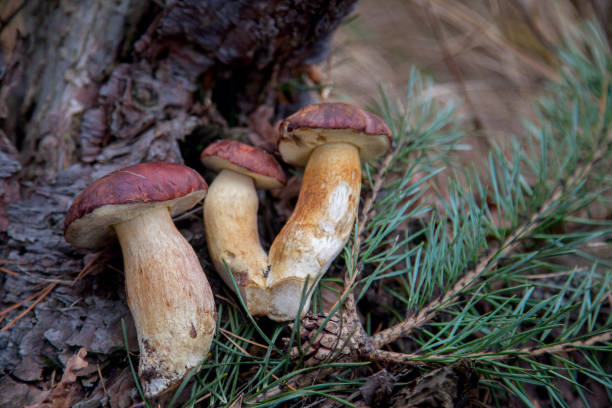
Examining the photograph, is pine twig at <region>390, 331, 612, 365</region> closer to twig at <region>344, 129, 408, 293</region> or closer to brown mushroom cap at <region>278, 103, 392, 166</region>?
twig at <region>344, 129, 408, 293</region>

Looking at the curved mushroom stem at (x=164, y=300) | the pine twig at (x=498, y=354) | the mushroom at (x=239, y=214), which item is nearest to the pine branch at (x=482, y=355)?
the pine twig at (x=498, y=354)

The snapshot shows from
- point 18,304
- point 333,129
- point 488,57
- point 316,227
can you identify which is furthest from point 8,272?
point 488,57

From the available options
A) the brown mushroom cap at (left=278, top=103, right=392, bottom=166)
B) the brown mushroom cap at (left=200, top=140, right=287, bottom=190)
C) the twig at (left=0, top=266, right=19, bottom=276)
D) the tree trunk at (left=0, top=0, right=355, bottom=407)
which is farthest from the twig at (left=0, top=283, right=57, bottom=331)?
the brown mushroom cap at (left=278, top=103, right=392, bottom=166)

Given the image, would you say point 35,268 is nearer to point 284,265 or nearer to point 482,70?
point 284,265

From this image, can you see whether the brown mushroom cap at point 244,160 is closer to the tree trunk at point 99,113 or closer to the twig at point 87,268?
the tree trunk at point 99,113

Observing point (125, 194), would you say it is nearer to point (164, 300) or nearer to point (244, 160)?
point (164, 300)

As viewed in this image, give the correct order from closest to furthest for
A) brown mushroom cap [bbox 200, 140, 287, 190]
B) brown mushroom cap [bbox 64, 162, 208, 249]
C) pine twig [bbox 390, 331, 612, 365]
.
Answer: pine twig [bbox 390, 331, 612, 365] → brown mushroom cap [bbox 64, 162, 208, 249] → brown mushroom cap [bbox 200, 140, 287, 190]
